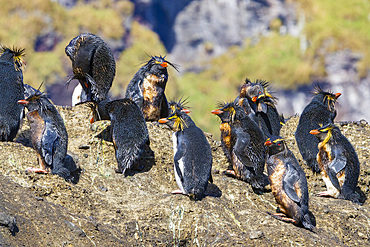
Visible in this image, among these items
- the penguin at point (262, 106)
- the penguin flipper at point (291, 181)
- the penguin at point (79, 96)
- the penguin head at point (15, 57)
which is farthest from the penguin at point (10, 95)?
the penguin at point (262, 106)

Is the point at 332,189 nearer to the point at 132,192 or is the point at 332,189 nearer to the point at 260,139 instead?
the point at 260,139

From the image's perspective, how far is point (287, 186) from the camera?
5.98 meters

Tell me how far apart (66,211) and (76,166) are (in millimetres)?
1115

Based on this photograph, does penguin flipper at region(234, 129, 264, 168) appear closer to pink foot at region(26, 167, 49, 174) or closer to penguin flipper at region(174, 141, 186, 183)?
penguin flipper at region(174, 141, 186, 183)

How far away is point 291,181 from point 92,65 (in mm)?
3683

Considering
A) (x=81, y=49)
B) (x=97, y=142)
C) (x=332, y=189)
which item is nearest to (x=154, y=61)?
(x=81, y=49)

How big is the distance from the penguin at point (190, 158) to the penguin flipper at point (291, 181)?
86cm

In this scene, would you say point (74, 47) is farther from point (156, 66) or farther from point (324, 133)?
point (324, 133)

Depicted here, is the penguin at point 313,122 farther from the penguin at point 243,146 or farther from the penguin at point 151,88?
the penguin at point 151,88

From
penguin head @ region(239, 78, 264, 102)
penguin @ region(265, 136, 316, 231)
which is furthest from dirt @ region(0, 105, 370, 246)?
penguin head @ region(239, 78, 264, 102)

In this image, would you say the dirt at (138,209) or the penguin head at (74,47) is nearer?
the dirt at (138,209)

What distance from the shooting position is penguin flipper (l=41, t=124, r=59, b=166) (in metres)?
5.79

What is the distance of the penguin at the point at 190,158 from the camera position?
5785 millimetres

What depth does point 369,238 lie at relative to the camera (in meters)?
6.26
